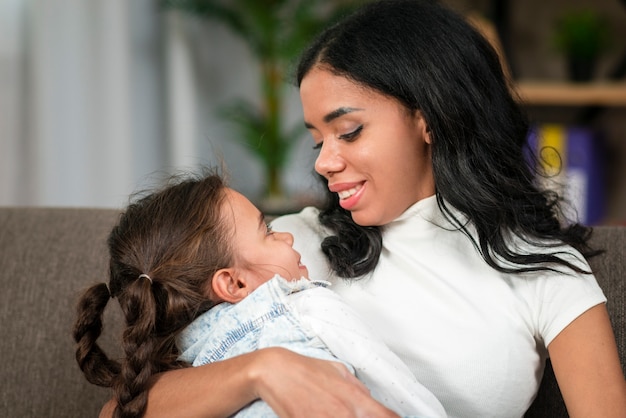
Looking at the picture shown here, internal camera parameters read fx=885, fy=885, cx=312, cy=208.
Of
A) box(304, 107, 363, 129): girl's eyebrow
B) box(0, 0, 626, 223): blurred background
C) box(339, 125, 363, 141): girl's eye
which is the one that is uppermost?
box(304, 107, 363, 129): girl's eyebrow

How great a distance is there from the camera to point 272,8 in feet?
14.1

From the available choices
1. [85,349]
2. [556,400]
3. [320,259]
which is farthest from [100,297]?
[556,400]

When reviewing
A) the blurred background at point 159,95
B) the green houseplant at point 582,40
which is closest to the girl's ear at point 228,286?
the blurred background at point 159,95

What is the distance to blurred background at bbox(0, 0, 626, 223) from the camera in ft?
10.5

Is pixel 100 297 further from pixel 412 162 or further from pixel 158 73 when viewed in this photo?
pixel 158 73

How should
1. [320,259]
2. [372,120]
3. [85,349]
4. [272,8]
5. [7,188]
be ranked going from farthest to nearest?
[272,8], [7,188], [320,259], [372,120], [85,349]

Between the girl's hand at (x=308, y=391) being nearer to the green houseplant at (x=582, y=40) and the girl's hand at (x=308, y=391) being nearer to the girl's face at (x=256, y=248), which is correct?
the girl's face at (x=256, y=248)

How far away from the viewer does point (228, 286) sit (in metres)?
1.39

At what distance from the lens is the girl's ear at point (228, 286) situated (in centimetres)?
137

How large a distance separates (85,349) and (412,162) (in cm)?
65

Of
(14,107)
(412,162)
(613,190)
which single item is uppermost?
(412,162)

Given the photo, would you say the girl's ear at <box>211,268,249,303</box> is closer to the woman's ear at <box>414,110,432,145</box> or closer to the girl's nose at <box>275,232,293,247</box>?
the girl's nose at <box>275,232,293,247</box>

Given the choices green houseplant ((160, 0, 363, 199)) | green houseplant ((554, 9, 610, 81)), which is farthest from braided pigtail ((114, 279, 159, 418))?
green houseplant ((554, 9, 610, 81))

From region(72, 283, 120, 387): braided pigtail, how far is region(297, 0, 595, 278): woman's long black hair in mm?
450
